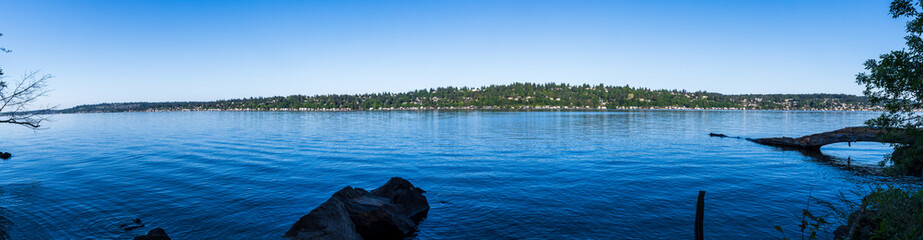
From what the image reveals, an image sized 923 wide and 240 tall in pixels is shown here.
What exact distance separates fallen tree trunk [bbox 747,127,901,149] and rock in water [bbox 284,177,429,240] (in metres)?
41.0

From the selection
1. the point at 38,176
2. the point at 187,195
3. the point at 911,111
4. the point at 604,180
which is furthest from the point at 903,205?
the point at 38,176

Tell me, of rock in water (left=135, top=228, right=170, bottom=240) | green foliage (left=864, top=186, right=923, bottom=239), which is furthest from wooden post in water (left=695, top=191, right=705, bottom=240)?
rock in water (left=135, top=228, right=170, bottom=240)

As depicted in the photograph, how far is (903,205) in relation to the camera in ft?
35.7

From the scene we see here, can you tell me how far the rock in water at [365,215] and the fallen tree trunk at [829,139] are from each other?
40982 millimetres

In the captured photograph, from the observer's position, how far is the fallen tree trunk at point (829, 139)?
42.6 metres

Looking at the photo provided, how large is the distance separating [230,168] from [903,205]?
140ft

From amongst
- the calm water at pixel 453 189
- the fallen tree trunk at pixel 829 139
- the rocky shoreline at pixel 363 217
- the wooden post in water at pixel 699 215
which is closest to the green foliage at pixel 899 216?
the wooden post in water at pixel 699 215

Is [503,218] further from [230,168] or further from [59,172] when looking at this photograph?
[59,172]

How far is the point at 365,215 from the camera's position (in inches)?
713

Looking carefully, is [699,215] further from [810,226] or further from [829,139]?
[829,139]

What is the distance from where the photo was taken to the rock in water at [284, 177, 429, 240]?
1515 cm

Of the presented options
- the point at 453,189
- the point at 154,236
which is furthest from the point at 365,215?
the point at 453,189

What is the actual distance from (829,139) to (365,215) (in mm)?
54596

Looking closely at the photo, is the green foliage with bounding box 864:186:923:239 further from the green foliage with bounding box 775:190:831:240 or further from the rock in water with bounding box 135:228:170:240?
the rock in water with bounding box 135:228:170:240
